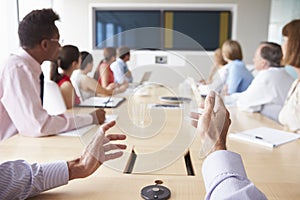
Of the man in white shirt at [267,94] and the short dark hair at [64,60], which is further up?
the short dark hair at [64,60]

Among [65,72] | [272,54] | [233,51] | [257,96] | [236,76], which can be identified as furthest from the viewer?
[233,51]

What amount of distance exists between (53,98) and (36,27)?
59 centimetres

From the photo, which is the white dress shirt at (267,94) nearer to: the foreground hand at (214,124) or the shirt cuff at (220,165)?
the foreground hand at (214,124)

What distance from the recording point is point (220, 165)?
0.69 m

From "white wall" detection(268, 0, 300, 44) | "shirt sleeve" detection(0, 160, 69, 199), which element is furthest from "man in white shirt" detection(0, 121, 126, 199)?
"white wall" detection(268, 0, 300, 44)

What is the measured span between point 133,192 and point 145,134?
509mm

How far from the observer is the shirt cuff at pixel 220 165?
68cm

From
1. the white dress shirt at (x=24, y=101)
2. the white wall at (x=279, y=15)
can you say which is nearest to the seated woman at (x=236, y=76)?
the white wall at (x=279, y=15)

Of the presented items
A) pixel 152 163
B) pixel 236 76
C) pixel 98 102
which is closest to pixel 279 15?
pixel 236 76

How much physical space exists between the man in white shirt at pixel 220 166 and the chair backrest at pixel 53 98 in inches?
51.1

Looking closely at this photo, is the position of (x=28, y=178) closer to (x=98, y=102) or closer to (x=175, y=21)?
(x=98, y=102)

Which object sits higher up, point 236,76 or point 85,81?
point 85,81

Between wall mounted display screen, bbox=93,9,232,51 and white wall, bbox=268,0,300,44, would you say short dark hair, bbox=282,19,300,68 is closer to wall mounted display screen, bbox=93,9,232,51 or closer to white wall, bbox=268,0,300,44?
white wall, bbox=268,0,300,44

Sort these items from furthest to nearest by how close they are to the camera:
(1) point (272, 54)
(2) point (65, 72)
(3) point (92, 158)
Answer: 1. (1) point (272, 54)
2. (2) point (65, 72)
3. (3) point (92, 158)
